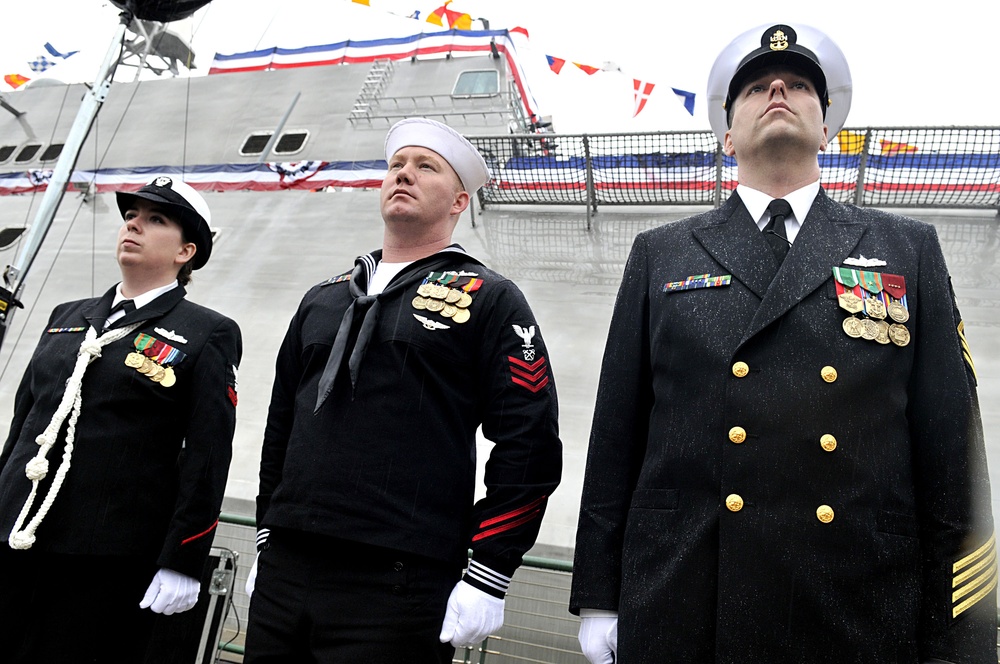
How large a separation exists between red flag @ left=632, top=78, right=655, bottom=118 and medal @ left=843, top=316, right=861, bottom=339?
9.76m

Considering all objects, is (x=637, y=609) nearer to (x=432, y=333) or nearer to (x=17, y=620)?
(x=432, y=333)

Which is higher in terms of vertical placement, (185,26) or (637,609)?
(185,26)

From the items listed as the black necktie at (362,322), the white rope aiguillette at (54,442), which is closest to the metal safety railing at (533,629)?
the white rope aiguillette at (54,442)

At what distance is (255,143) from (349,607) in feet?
33.7

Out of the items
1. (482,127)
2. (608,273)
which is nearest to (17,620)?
(608,273)

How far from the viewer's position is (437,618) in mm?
1826

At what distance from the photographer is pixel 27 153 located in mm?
12688

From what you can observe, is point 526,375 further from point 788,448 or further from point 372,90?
point 372,90

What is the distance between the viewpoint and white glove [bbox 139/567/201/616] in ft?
7.72

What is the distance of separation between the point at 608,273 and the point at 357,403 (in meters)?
5.46

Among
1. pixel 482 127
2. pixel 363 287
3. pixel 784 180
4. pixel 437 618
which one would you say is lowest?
pixel 437 618

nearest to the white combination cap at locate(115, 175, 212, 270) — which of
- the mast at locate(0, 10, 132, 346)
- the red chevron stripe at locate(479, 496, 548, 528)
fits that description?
the red chevron stripe at locate(479, 496, 548, 528)

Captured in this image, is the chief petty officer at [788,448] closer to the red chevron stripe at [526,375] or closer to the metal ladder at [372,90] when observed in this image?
the red chevron stripe at [526,375]

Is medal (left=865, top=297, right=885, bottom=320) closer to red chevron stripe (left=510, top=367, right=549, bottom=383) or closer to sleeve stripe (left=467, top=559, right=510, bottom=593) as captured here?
red chevron stripe (left=510, top=367, right=549, bottom=383)
